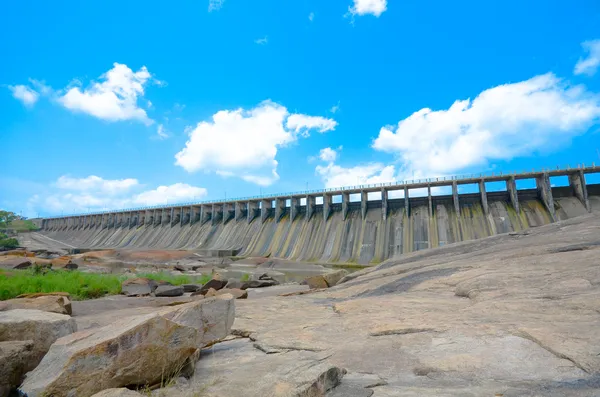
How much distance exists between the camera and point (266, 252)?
41688 mm

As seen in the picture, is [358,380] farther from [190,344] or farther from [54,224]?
[54,224]

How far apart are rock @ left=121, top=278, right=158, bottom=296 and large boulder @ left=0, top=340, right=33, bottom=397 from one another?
498 inches

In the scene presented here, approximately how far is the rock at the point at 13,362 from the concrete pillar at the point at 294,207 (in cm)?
4041

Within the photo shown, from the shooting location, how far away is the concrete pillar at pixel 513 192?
33319mm

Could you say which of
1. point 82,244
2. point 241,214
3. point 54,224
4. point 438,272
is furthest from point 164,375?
point 54,224

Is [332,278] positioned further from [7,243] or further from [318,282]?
[7,243]

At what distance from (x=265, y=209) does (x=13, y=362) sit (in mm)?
43753

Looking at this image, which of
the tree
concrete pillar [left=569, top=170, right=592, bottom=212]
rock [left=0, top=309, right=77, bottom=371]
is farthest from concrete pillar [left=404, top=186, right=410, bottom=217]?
the tree

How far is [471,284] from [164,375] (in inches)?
202

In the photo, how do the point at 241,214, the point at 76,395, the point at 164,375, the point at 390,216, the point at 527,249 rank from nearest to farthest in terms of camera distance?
the point at 76,395, the point at 164,375, the point at 527,249, the point at 390,216, the point at 241,214

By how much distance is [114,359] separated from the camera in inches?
116

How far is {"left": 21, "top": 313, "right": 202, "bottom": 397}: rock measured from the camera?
285 centimetres

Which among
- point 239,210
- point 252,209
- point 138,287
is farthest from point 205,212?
point 138,287

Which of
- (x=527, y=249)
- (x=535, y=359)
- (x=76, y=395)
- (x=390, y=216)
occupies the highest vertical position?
(x=390, y=216)
